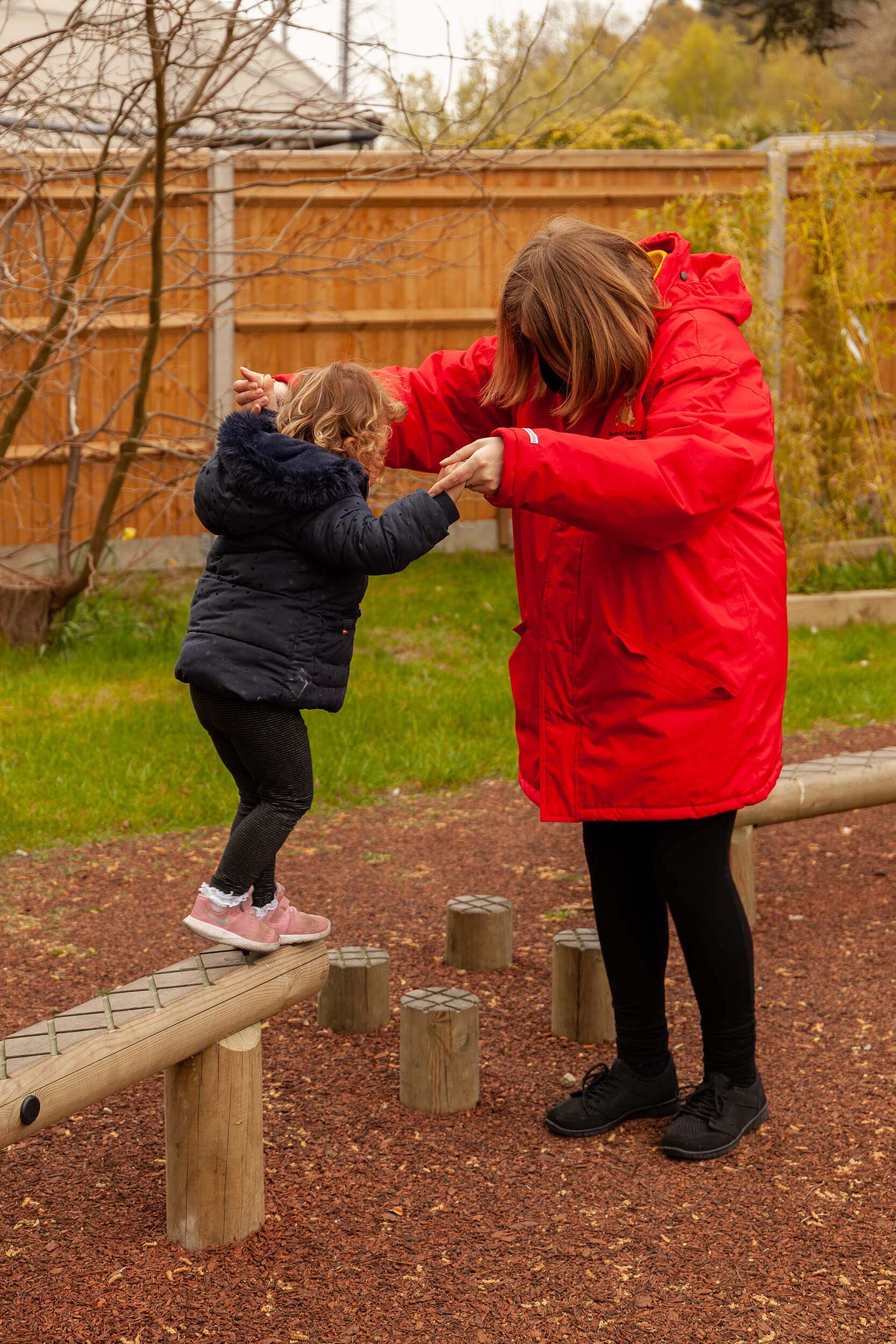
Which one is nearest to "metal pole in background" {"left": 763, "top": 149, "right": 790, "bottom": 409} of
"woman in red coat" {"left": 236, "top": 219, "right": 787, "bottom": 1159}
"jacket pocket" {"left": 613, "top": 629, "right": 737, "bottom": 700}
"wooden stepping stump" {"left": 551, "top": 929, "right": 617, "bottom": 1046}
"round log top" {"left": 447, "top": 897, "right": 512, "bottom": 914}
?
"round log top" {"left": 447, "top": 897, "right": 512, "bottom": 914}

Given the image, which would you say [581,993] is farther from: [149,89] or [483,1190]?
[149,89]

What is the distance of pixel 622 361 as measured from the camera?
2578 millimetres

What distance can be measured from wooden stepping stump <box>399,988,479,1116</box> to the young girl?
1.78 ft

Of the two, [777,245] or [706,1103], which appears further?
[777,245]

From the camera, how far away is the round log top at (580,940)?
3.52 metres

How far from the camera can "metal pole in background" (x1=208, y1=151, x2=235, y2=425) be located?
8242mm

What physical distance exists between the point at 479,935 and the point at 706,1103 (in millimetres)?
1074

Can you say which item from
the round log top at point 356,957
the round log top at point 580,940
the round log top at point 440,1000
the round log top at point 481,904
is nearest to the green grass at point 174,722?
the round log top at point 481,904

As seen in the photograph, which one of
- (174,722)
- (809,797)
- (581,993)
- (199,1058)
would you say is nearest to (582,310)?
(199,1058)

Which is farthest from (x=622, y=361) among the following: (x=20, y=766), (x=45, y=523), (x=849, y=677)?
(x=45, y=523)

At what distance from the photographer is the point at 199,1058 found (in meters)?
2.56

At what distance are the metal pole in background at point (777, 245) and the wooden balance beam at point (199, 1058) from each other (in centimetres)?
689

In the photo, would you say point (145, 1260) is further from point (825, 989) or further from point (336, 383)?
point (825, 989)

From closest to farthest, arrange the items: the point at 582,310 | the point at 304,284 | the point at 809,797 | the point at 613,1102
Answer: the point at 582,310
the point at 613,1102
the point at 809,797
the point at 304,284
